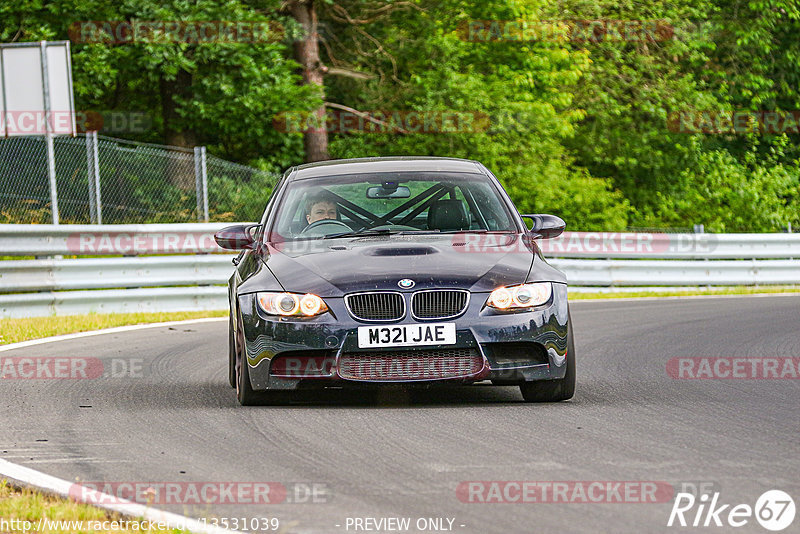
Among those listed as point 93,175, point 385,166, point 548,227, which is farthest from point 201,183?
point 548,227

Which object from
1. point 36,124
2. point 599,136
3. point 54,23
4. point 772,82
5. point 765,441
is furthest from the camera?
point 772,82

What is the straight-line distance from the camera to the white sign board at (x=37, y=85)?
17.2 m

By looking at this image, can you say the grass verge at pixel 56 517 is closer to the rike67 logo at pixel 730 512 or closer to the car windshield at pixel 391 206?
the rike67 logo at pixel 730 512

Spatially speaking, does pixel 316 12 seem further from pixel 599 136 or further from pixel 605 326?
pixel 605 326

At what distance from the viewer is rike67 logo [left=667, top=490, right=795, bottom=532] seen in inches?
182

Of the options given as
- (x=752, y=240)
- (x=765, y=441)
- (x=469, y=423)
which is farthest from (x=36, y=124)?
(x=765, y=441)

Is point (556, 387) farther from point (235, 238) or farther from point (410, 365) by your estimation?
point (235, 238)

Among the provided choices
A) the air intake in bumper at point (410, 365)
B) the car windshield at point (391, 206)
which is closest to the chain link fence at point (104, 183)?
the car windshield at point (391, 206)

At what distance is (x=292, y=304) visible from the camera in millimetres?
7426

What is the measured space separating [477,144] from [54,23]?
8.98 metres

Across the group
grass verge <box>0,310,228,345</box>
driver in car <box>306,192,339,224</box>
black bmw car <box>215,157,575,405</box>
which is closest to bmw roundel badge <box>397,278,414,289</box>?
black bmw car <box>215,157,575,405</box>

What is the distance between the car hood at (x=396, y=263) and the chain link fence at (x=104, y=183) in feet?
34.0

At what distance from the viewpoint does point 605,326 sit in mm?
13367

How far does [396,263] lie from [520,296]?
0.70m
